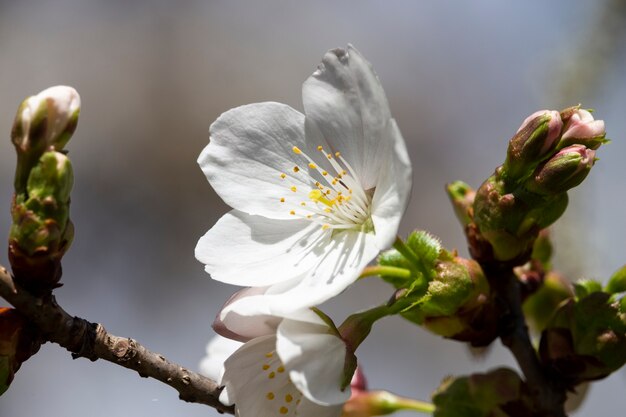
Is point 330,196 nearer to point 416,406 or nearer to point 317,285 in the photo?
point 317,285

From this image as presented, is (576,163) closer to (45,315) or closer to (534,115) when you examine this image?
(534,115)

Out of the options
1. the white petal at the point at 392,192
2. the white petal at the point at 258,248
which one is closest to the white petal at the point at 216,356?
the white petal at the point at 258,248

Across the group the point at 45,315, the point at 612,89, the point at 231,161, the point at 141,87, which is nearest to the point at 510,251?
the point at 231,161

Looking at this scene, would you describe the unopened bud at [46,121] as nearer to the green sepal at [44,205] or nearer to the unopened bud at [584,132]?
the green sepal at [44,205]

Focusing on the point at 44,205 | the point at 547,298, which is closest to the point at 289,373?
the point at 44,205

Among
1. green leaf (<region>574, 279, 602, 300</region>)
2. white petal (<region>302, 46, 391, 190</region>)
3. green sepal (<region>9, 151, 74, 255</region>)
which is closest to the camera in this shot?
green sepal (<region>9, 151, 74, 255</region>)

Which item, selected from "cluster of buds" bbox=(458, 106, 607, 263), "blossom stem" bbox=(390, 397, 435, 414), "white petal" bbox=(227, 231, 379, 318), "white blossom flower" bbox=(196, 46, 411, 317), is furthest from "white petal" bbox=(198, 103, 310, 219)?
"blossom stem" bbox=(390, 397, 435, 414)

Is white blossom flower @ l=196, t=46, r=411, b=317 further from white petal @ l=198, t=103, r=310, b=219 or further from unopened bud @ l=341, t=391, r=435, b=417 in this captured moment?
unopened bud @ l=341, t=391, r=435, b=417
